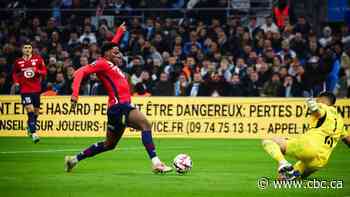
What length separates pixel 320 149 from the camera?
46.0 ft

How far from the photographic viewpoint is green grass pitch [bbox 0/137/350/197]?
13.4 meters

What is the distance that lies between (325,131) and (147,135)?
325 cm

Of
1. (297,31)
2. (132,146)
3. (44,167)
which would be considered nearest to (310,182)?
(44,167)

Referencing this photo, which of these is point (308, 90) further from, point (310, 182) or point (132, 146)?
point (310, 182)

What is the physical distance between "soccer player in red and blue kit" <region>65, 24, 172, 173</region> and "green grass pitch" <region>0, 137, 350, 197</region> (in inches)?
18.6

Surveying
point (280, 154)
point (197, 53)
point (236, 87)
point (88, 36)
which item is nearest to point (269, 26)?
point (197, 53)

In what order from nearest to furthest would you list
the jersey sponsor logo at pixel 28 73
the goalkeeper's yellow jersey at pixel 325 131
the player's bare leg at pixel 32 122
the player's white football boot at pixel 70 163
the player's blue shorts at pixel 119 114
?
the goalkeeper's yellow jersey at pixel 325 131
the player's blue shorts at pixel 119 114
the player's white football boot at pixel 70 163
the player's bare leg at pixel 32 122
the jersey sponsor logo at pixel 28 73

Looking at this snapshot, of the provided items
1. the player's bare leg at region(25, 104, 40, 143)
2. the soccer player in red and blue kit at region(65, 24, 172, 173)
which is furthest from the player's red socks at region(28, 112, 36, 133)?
the soccer player in red and blue kit at region(65, 24, 172, 173)

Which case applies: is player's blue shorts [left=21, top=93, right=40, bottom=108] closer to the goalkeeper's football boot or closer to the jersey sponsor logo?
the jersey sponsor logo

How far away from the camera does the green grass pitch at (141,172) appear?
1340 cm

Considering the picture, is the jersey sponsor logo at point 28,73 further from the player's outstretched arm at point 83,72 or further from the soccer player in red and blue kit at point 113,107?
the player's outstretched arm at point 83,72

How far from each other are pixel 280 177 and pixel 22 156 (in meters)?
7.49

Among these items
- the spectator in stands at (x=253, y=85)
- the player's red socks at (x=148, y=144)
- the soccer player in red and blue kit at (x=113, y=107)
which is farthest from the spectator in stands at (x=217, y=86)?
the player's red socks at (x=148, y=144)

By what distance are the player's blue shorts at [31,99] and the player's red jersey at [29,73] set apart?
0.36 ft
